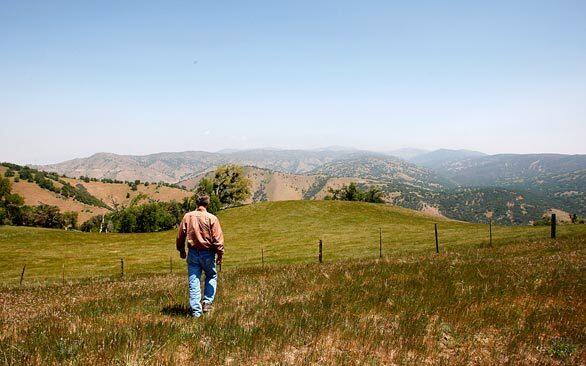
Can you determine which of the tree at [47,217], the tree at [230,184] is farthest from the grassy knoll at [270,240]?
the tree at [47,217]

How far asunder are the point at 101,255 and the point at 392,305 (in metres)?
55.7

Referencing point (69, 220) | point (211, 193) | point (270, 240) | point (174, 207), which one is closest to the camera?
point (270, 240)

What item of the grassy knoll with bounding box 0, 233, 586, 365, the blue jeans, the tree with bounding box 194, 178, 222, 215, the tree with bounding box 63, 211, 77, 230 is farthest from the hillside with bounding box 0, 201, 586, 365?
the tree with bounding box 63, 211, 77, 230

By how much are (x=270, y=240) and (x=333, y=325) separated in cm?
5400

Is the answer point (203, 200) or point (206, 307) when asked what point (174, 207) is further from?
point (206, 307)

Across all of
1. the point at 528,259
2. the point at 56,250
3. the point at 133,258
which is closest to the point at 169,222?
the point at 56,250

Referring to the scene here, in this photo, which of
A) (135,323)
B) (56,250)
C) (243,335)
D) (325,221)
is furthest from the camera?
(325,221)

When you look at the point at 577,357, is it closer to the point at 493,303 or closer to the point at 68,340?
the point at 493,303

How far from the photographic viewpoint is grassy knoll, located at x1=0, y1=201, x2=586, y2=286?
39875 mm

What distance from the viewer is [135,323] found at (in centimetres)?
786

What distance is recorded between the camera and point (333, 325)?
771 cm

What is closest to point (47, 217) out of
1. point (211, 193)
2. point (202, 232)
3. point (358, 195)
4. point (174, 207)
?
point (174, 207)

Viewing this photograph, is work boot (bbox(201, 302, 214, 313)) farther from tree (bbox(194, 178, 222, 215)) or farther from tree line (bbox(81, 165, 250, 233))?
tree (bbox(194, 178, 222, 215))

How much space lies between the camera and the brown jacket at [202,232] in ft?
30.1
